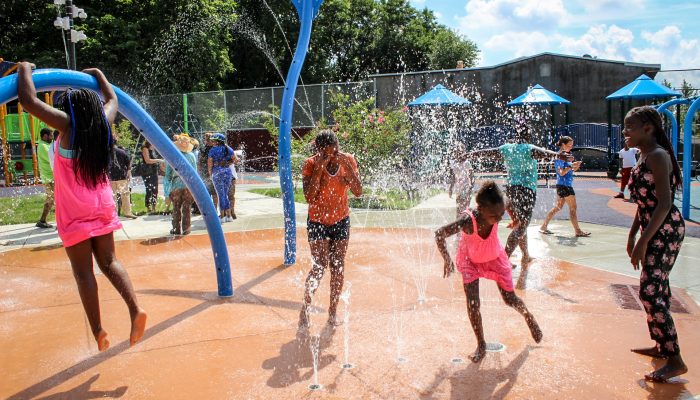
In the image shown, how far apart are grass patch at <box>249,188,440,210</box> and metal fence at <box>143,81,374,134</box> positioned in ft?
32.2

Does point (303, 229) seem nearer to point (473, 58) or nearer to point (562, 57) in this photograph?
point (562, 57)

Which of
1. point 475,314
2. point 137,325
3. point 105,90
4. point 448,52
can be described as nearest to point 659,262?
point 475,314

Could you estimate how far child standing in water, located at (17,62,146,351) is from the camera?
3.56 m

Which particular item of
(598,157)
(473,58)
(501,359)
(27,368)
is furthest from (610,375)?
(473,58)

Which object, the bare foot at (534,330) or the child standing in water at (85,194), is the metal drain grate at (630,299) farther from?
the child standing in water at (85,194)

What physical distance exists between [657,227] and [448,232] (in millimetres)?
1290

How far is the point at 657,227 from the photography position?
362 cm

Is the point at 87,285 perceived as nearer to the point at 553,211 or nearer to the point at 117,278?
the point at 117,278

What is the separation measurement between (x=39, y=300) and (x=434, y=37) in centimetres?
4746

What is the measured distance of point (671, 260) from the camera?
3.71 m

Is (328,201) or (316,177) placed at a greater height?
(316,177)

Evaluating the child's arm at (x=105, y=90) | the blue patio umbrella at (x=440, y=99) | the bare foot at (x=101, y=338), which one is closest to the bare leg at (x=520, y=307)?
the bare foot at (x=101, y=338)

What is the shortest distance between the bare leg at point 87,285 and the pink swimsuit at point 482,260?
2411mm

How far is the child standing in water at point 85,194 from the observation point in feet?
11.7
